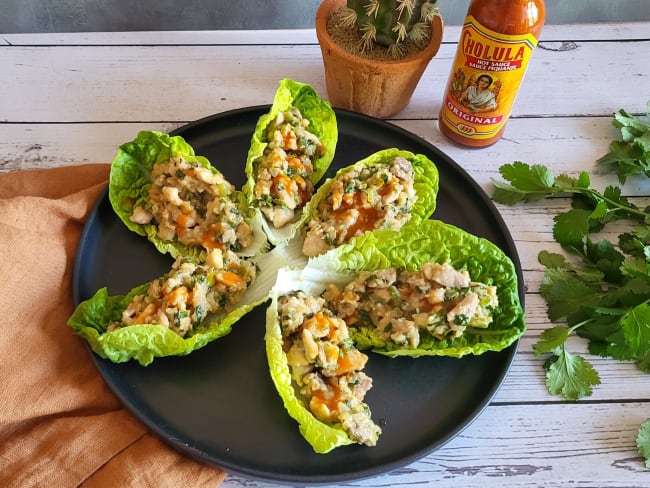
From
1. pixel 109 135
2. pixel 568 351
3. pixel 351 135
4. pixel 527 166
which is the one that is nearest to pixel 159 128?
pixel 109 135

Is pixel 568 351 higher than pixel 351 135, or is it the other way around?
pixel 351 135

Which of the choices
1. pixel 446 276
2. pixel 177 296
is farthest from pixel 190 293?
pixel 446 276

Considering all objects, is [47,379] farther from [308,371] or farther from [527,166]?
[527,166]

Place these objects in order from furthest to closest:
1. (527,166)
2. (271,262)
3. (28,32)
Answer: (28,32), (527,166), (271,262)

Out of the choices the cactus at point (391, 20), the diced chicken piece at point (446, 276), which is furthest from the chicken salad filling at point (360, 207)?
the cactus at point (391, 20)

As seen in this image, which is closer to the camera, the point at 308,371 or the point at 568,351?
the point at 308,371

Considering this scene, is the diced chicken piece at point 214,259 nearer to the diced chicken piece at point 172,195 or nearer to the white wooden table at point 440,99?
the diced chicken piece at point 172,195

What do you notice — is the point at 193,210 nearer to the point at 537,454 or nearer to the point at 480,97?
the point at 480,97
